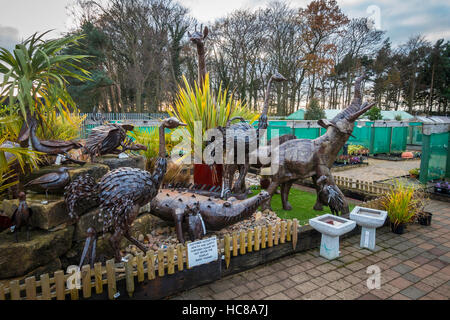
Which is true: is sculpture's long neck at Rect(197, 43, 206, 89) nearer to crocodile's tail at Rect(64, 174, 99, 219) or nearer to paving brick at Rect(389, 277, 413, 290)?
crocodile's tail at Rect(64, 174, 99, 219)

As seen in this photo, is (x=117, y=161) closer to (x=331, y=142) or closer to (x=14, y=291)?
(x=14, y=291)

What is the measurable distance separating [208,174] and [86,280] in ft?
10.4

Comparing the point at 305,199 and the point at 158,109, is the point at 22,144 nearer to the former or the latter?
the point at 305,199

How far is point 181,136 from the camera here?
5.52m

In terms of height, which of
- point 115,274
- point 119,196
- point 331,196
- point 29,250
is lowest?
point 115,274

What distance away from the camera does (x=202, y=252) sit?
3.05m

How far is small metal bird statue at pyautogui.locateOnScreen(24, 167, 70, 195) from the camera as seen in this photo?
2999mm

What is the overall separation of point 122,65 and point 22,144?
→ 71.8 ft

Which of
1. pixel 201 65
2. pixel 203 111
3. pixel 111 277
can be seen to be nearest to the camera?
pixel 111 277

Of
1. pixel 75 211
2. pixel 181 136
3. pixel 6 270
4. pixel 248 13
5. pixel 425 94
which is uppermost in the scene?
pixel 248 13

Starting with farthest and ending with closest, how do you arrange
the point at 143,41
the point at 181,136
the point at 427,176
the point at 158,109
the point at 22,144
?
the point at 158,109
the point at 143,41
the point at 427,176
the point at 181,136
the point at 22,144

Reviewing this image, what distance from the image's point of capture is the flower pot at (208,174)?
5270mm

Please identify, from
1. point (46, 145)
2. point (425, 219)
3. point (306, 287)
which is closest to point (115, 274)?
point (46, 145)

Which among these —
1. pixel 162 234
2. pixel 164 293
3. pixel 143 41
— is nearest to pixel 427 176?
pixel 162 234
